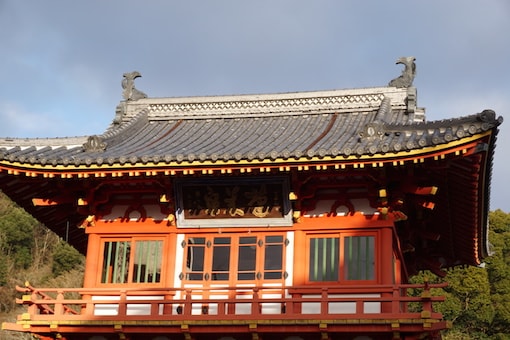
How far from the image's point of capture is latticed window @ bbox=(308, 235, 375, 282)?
18750mm

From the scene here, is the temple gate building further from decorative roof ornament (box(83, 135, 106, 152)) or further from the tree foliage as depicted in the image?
the tree foliage

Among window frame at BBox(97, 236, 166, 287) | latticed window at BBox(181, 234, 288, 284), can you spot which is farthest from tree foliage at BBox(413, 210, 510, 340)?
window frame at BBox(97, 236, 166, 287)

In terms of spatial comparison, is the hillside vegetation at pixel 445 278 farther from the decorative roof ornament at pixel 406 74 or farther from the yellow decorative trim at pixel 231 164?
the yellow decorative trim at pixel 231 164

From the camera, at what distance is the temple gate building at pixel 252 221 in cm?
1756

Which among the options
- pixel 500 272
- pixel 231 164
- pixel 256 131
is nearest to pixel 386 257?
pixel 231 164

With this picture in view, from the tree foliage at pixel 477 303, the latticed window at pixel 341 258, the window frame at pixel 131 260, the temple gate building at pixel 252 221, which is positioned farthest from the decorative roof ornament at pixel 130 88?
the tree foliage at pixel 477 303

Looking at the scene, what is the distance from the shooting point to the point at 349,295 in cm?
1836

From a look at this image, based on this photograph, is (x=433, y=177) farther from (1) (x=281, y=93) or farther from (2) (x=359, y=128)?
(1) (x=281, y=93)

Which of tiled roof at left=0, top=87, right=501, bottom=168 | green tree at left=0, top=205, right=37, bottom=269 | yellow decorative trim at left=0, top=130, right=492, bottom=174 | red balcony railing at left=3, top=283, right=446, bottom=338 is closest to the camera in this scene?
red balcony railing at left=3, top=283, right=446, bottom=338

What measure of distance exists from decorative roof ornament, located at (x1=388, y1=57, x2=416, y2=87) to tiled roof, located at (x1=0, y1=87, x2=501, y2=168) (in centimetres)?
28

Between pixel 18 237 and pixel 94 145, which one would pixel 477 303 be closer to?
pixel 94 145

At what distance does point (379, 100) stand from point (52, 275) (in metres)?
48.6

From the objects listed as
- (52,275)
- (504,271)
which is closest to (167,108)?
(504,271)

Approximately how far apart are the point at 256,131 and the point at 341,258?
579cm
